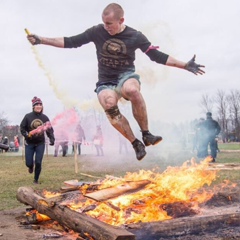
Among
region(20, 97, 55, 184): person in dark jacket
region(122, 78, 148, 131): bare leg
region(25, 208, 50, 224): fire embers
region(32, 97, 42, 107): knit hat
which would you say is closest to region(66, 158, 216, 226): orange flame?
region(25, 208, 50, 224): fire embers

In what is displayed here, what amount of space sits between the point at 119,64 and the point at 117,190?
194 centimetres

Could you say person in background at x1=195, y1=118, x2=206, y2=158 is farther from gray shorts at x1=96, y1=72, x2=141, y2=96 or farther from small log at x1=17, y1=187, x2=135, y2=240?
gray shorts at x1=96, y1=72, x2=141, y2=96

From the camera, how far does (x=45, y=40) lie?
5402 millimetres

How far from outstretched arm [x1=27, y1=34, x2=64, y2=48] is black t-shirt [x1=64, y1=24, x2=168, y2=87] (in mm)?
68

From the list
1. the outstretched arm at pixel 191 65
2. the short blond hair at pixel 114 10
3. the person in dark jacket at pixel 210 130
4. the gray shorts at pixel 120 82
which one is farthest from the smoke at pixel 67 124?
the short blond hair at pixel 114 10

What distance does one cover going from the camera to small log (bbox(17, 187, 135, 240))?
14.4 ft

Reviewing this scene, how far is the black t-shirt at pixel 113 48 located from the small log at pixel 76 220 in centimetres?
182

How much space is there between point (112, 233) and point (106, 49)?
95.7 inches

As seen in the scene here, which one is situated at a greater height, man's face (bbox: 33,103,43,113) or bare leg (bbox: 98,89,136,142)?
man's face (bbox: 33,103,43,113)

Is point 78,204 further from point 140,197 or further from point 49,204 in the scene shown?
point 140,197

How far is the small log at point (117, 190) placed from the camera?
581 cm

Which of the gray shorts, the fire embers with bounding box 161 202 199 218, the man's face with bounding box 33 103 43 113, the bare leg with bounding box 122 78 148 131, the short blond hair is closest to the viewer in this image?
the short blond hair

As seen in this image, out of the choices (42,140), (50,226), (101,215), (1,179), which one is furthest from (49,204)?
(1,179)

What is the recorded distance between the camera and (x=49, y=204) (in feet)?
19.2
